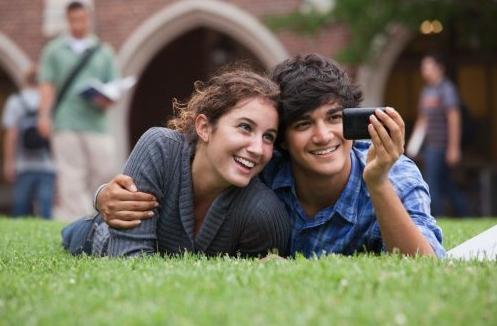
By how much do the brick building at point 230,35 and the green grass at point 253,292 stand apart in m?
9.49

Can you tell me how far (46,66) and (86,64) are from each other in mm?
418

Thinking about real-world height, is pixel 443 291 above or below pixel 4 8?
below

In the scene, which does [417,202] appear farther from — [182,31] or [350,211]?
[182,31]

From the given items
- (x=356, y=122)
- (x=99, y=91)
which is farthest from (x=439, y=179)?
(x=356, y=122)

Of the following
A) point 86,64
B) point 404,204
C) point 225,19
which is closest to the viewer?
point 404,204

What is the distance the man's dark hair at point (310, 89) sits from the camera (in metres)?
4.32

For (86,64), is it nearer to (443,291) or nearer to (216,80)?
(216,80)

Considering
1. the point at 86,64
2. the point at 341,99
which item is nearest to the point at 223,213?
the point at 341,99

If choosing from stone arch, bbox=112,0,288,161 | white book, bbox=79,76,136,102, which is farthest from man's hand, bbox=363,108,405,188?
stone arch, bbox=112,0,288,161

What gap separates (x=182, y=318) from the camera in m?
2.82

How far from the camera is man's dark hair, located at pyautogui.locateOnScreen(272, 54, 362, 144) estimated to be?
4316mm

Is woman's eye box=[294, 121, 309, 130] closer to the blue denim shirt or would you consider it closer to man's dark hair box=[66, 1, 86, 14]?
the blue denim shirt

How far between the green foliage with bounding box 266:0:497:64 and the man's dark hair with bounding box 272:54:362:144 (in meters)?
7.79

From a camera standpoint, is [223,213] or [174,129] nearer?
[223,213]
